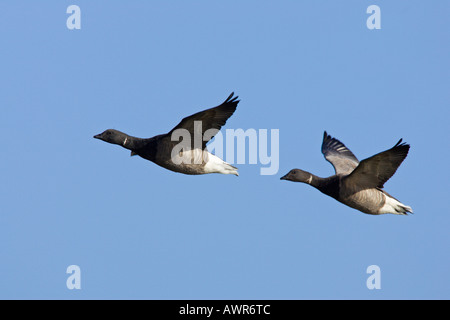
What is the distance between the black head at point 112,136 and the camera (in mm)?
18656

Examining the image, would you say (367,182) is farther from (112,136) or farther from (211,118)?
(112,136)

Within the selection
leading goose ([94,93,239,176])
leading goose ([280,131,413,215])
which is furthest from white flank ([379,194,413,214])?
leading goose ([94,93,239,176])

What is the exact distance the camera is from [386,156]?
57.3ft

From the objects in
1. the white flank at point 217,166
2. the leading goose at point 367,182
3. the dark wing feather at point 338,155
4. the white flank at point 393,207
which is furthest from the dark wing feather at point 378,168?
the white flank at point 217,166

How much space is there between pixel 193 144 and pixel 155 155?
86cm

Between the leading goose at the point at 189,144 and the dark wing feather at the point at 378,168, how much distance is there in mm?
2848

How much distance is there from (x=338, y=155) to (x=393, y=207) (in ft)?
9.64

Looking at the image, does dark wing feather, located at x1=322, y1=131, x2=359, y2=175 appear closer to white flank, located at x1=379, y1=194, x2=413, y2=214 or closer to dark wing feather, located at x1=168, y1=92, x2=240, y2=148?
white flank, located at x1=379, y1=194, x2=413, y2=214

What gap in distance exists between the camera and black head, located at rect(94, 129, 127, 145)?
734 inches
